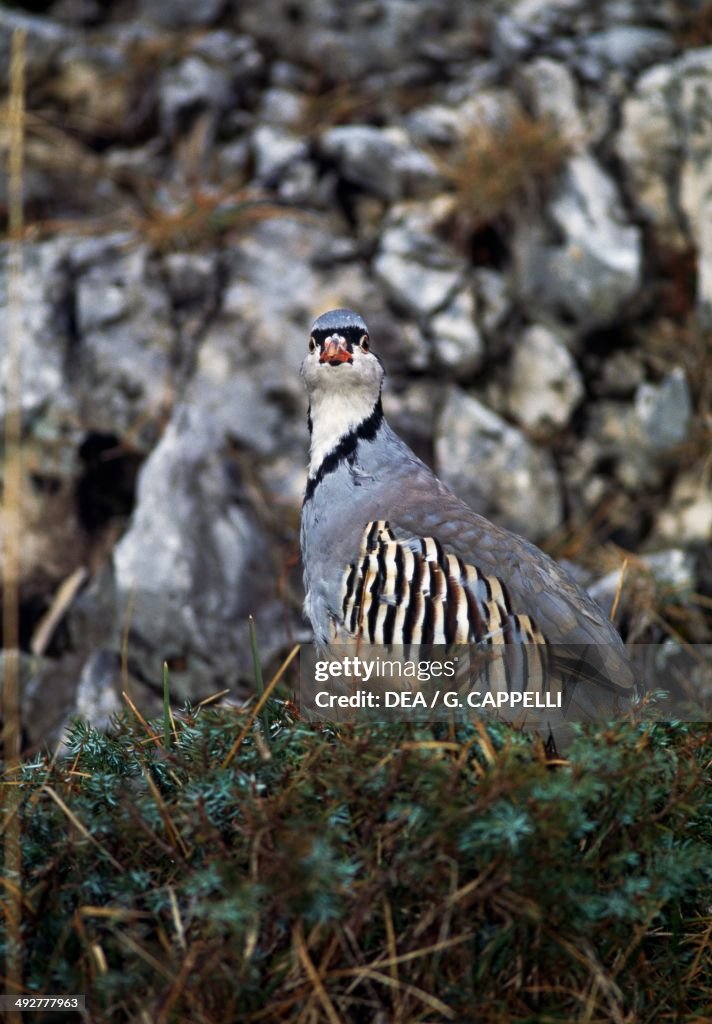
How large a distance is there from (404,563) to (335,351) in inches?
29.3

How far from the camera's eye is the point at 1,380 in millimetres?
5258

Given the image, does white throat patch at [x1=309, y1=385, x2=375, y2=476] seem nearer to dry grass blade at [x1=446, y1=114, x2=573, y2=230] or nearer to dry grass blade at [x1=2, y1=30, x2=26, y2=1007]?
dry grass blade at [x1=2, y1=30, x2=26, y2=1007]

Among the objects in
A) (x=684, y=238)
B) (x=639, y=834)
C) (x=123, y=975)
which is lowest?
(x=123, y=975)

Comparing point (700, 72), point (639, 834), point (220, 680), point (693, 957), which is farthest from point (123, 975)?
point (700, 72)

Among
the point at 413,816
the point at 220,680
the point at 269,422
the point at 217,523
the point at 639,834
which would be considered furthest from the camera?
the point at 269,422

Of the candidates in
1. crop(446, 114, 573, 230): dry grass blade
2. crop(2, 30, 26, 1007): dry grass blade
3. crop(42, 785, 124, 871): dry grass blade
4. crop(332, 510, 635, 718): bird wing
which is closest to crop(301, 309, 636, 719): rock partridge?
crop(332, 510, 635, 718): bird wing

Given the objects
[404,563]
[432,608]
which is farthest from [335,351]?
[432,608]

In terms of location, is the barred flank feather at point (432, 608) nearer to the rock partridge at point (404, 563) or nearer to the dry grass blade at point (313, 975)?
the rock partridge at point (404, 563)

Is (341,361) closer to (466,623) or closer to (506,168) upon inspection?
(466,623)

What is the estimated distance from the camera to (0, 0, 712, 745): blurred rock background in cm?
489

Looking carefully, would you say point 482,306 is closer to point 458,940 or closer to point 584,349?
point 584,349

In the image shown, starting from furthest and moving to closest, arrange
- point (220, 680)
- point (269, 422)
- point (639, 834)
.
A: 1. point (269, 422)
2. point (220, 680)
3. point (639, 834)

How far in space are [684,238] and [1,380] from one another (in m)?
3.80

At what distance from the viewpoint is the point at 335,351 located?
127 inches
